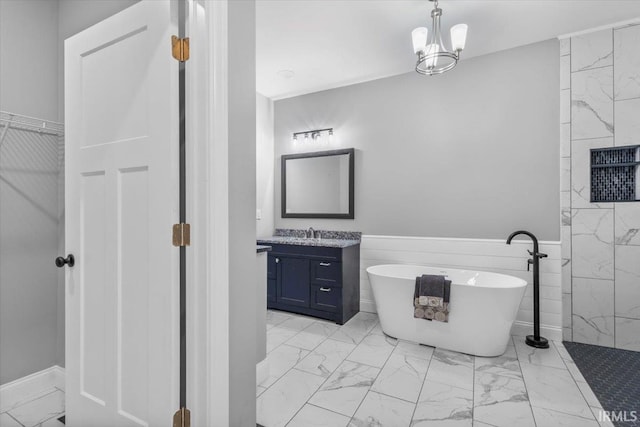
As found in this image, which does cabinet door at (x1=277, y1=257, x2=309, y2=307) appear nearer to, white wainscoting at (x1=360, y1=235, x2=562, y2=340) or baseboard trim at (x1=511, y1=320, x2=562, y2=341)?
white wainscoting at (x1=360, y1=235, x2=562, y2=340)

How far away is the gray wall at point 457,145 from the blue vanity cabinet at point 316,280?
1.92 feet

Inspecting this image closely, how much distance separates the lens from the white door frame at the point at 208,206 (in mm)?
1215

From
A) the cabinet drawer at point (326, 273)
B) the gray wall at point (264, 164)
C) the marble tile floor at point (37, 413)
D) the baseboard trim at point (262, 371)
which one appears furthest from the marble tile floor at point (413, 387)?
the gray wall at point (264, 164)

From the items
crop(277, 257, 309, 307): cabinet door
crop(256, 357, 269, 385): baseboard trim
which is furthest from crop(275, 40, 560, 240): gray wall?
crop(256, 357, 269, 385): baseboard trim

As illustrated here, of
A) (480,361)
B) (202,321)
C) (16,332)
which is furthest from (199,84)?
(480,361)

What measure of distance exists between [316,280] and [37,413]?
225 cm

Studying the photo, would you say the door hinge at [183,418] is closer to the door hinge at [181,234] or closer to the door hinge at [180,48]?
the door hinge at [181,234]

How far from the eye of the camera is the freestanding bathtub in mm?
2428

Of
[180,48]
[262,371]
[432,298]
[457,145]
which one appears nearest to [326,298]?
[432,298]

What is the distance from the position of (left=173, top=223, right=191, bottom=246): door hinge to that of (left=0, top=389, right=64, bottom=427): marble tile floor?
136cm

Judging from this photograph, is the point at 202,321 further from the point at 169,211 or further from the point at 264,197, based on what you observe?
the point at 264,197

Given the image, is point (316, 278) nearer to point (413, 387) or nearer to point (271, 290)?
point (271, 290)

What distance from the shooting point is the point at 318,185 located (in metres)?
3.95

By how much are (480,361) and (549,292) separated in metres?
1.03
